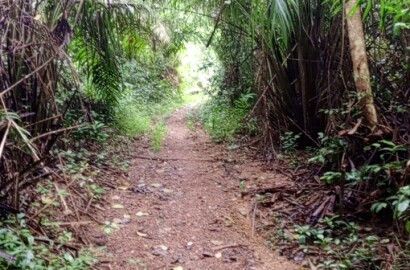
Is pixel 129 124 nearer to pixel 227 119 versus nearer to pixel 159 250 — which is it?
pixel 227 119

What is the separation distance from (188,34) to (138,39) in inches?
111

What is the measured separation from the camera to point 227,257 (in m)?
3.11

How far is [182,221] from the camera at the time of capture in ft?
12.2

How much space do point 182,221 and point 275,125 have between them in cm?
240

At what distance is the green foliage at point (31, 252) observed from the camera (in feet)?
7.50

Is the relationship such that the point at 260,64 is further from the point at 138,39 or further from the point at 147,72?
the point at 147,72

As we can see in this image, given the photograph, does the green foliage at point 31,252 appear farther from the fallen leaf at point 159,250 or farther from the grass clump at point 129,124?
the grass clump at point 129,124

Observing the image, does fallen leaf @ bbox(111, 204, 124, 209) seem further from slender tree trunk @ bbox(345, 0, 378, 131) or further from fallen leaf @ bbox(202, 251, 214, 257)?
slender tree trunk @ bbox(345, 0, 378, 131)

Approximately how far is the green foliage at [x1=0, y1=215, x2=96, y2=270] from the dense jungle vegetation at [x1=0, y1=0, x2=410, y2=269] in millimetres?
11

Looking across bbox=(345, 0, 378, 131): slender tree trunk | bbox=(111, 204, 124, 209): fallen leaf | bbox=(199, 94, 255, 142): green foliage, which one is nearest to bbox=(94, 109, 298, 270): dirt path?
bbox=(111, 204, 124, 209): fallen leaf

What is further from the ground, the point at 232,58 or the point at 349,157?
the point at 232,58

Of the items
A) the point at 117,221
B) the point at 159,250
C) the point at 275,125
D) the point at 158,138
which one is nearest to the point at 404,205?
the point at 159,250

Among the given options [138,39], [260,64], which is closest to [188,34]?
[138,39]

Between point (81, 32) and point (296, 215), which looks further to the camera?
point (81, 32)
